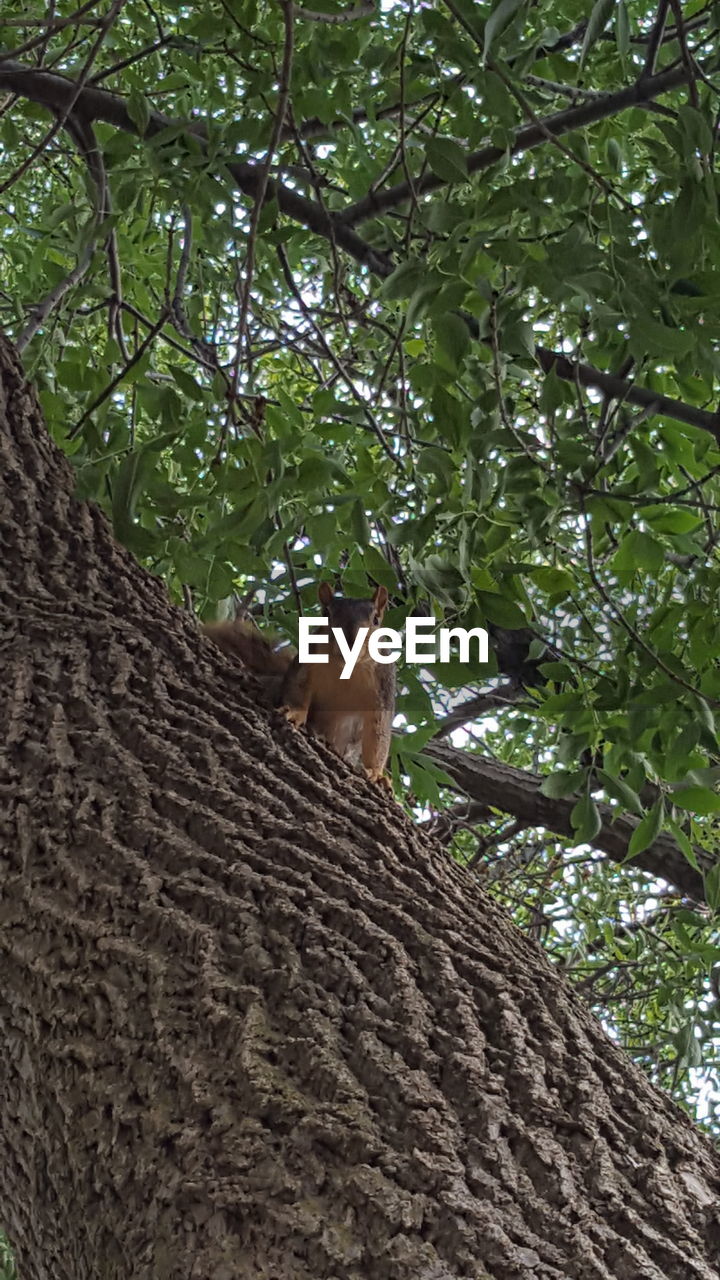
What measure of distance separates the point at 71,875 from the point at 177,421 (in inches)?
28.5

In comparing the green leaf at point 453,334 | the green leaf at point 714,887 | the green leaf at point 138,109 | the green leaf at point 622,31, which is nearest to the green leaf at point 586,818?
the green leaf at point 714,887

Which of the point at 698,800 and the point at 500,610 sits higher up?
the point at 500,610

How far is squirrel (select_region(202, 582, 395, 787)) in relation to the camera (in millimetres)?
1783

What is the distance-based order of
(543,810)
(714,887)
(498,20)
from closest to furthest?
(498,20) → (714,887) → (543,810)

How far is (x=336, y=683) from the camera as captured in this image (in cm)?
184

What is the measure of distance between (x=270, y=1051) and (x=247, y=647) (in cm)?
105

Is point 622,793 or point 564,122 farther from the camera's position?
point 622,793

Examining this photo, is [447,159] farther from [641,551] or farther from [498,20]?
[641,551]

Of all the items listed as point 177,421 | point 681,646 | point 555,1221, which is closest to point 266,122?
point 177,421

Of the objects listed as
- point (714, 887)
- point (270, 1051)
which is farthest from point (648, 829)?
point (270, 1051)

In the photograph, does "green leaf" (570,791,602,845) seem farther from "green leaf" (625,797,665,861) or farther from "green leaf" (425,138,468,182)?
"green leaf" (425,138,468,182)

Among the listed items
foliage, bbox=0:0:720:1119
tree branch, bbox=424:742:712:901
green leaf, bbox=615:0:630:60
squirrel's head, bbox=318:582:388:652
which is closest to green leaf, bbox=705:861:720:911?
foliage, bbox=0:0:720:1119

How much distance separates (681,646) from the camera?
200cm

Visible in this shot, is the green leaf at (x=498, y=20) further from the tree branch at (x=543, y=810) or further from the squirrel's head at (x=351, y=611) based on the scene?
the tree branch at (x=543, y=810)
